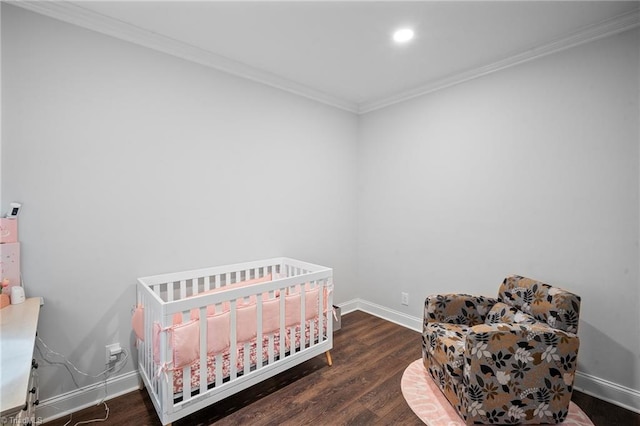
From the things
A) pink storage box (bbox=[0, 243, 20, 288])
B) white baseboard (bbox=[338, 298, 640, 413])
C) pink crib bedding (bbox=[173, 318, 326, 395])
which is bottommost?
white baseboard (bbox=[338, 298, 640, 413])

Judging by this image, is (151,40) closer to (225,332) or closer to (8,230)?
(8,230)

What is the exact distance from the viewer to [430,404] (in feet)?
6.50

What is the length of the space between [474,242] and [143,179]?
9.22 feet

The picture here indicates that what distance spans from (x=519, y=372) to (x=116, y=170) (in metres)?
2.81

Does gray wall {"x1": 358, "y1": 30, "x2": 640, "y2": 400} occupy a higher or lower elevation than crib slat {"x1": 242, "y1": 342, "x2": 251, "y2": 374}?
higher

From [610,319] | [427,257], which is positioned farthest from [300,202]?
[610,319]

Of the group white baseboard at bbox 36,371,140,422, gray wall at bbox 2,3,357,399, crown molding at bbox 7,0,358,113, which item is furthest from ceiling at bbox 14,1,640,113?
white baseboard at bbox 36,371,140,422

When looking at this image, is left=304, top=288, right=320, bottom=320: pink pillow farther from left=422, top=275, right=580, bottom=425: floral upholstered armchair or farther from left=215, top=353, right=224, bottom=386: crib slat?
left=422, top=275, right=580, bottom=425: floral upholstered armchair

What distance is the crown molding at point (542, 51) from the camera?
76.9 inches

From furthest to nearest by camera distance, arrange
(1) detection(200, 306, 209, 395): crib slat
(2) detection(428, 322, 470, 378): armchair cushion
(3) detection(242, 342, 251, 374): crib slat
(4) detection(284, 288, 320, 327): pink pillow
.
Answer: (4) detection(284, 288, 320, 327): pink pillow
(3) detection(242, 342, 251, 374): crib slat
(2) detection(428, 322, 470, 378): armchair cushion
(1) detection(200, 306, 209, 395): crib slat

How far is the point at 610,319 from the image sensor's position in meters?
2.04

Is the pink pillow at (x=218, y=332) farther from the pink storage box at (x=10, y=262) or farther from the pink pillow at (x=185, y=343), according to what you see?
the pink storage box at (x=10, y=262)

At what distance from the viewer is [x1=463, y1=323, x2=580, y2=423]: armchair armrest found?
65.6 inches

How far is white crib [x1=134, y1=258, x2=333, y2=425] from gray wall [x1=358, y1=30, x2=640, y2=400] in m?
1.28
